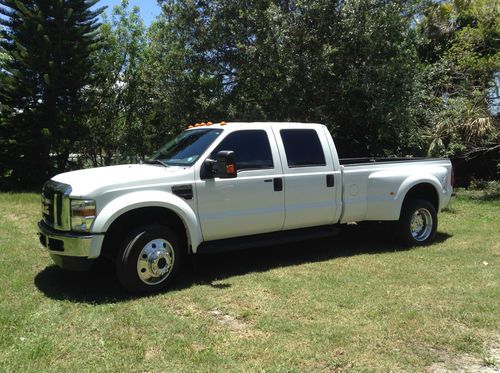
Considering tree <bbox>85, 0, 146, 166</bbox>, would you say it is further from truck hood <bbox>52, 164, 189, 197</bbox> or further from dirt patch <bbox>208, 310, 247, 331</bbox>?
dirt patch <bbox>208, 310, 247, 331</bbox>

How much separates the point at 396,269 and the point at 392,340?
7.70 ft

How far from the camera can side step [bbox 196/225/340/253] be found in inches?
239

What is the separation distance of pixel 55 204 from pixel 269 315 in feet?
8.58

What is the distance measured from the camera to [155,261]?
555 cm

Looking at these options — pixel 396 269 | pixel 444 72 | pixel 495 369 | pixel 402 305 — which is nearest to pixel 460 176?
pixel 444 72

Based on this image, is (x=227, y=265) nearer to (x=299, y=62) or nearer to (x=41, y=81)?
(x=299, y=62)

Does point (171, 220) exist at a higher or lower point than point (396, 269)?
higher

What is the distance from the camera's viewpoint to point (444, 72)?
1509cm

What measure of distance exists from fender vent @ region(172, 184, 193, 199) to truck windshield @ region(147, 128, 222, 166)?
1.17 ft

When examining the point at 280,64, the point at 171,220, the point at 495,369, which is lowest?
the point at 495,369

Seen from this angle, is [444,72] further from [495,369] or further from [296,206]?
[495,369]

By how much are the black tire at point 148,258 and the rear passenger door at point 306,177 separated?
1.70 meters

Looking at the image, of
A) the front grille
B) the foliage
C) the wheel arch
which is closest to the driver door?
the front grille

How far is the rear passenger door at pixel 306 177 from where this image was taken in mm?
6676
